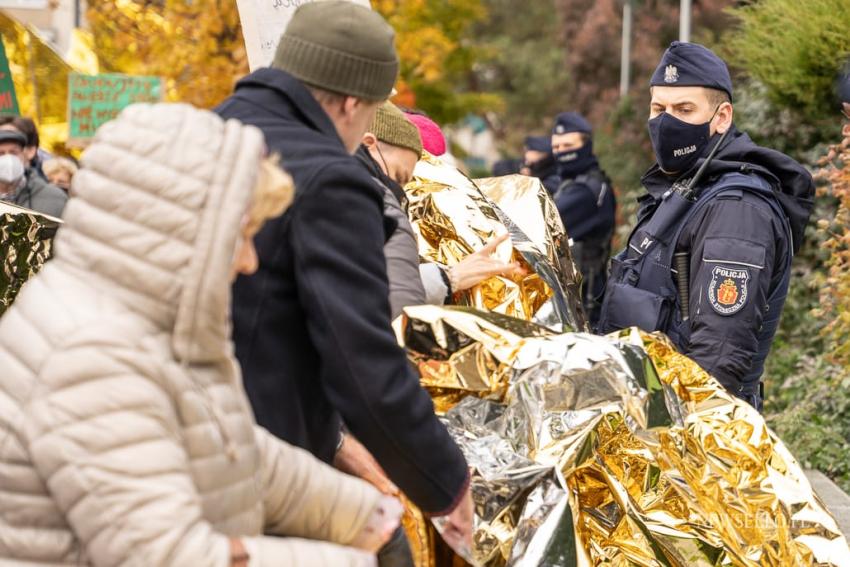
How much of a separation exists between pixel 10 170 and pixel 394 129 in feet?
18.1

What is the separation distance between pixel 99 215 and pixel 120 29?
13.8 m

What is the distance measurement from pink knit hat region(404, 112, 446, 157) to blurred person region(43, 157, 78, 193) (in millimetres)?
6513

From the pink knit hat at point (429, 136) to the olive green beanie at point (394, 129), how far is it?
3.22ft

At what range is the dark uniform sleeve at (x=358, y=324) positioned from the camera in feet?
8.69

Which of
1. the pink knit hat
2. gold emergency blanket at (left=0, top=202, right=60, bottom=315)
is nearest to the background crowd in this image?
the pink knit hat

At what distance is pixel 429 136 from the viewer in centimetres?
526

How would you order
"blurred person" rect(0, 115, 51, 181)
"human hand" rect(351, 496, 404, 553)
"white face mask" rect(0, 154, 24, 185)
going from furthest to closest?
"blurred person" rect(0, 115, 51, 181)
"white face mask" rect(0, 154, 24, 185)
"human hand" rect(351, 496, 404, 553)

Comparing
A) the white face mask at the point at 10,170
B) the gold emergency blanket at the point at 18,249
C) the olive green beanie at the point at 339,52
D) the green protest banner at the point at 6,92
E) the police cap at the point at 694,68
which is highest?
the olive green beanie at the point at 339,52

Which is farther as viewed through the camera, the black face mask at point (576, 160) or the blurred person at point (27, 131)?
the black face mask at point (576, 160)

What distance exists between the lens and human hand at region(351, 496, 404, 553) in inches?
101

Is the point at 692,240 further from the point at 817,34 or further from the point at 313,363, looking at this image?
the point at 817,34

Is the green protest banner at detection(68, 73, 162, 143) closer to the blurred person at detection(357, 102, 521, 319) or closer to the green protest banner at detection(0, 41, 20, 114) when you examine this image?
the green protest banner at detection(0, 41, 20, 114)

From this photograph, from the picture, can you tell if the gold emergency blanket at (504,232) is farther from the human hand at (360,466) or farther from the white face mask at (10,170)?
the white face mask at (10,170)

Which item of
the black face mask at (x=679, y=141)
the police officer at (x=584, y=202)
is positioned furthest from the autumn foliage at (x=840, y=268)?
the black face mask at (x=679, y=141)
